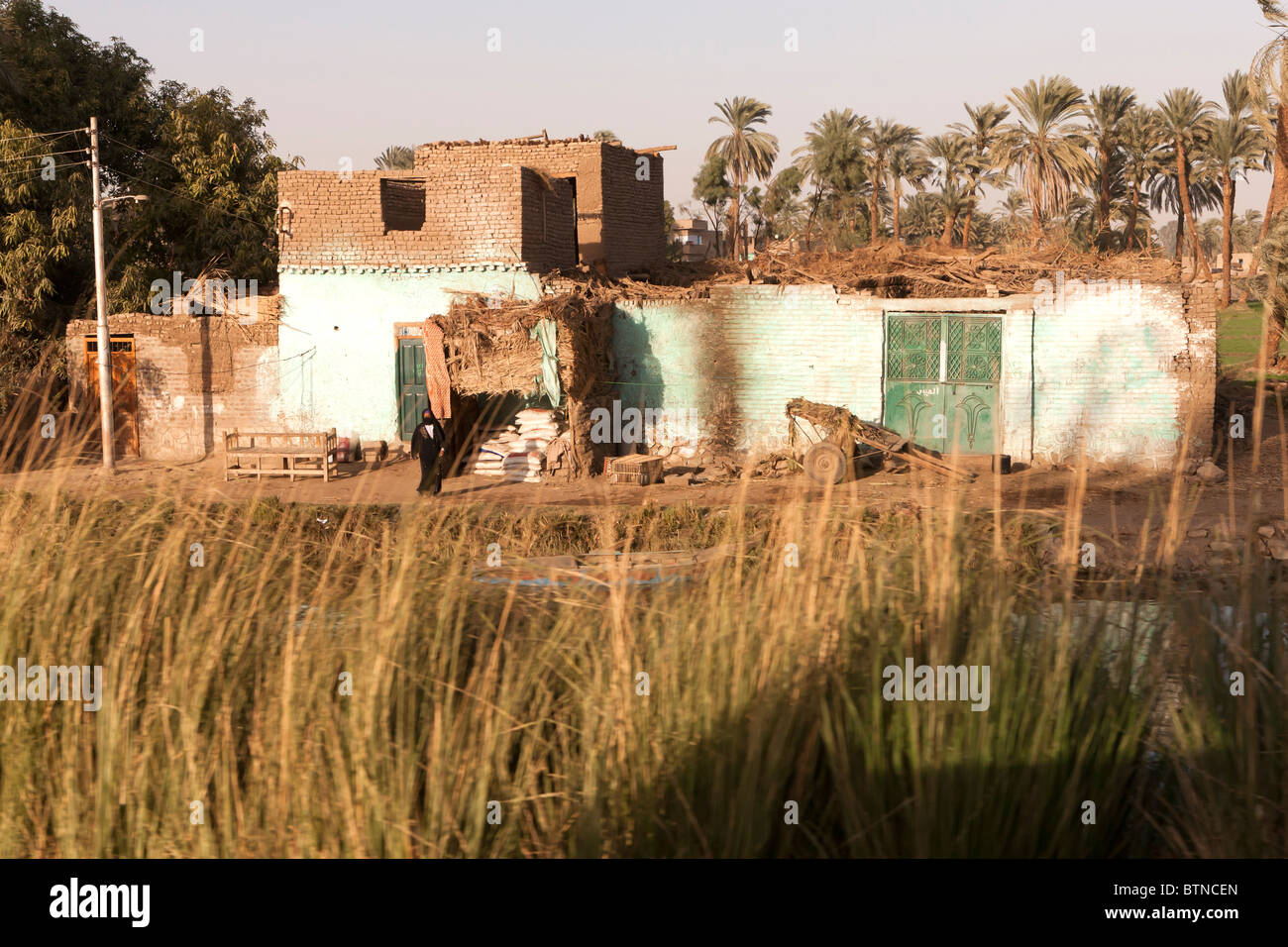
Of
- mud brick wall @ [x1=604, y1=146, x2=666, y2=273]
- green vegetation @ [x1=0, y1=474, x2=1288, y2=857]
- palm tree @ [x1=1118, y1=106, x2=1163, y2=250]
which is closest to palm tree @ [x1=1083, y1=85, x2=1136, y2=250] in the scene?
palm tree @ [x1=1118, y1=106, x2=1163, y2=250]

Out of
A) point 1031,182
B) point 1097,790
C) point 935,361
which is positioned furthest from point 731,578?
point 1031,182

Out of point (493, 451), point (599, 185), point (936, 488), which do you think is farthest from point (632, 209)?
point (936, 488)

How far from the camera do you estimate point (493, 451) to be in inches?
623

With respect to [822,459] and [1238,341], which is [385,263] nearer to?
[822,459]

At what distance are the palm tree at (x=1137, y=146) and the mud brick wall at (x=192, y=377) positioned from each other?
109 feet

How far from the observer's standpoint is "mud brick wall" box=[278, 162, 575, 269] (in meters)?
16.5

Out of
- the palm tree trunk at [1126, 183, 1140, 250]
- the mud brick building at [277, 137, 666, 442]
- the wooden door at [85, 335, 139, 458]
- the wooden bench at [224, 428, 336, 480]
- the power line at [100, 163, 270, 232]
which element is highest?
the palm tree trunk at [1126, 183, 1140, 250]

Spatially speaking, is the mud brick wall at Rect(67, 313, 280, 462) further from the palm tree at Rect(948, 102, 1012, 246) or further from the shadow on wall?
the palm tree at Rect(948, 102, 1012, 246)

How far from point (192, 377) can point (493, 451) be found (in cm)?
549

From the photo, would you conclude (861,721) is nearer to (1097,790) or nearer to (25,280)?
(1097,790)

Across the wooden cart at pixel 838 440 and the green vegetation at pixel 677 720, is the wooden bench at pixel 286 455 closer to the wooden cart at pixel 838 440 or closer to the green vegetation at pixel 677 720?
the wooden cart at pixel 838 440

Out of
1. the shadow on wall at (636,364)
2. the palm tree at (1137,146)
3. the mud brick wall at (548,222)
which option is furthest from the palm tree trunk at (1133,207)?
the shadow on wall at (636,364)

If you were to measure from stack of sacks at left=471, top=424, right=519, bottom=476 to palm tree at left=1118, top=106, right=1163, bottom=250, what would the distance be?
32052mm
